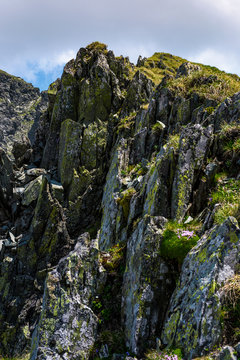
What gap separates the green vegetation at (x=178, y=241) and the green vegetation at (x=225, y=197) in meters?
1.10

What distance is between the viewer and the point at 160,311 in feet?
26.9

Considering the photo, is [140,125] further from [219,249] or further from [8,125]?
[8,125]

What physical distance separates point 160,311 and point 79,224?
2337cm

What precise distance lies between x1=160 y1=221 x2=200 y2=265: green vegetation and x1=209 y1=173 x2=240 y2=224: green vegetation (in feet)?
3.59

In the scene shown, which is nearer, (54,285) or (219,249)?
(219,249)

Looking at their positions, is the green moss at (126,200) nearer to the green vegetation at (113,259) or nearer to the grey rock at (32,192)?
the green vegetation at (113,259)

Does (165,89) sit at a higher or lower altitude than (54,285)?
higher

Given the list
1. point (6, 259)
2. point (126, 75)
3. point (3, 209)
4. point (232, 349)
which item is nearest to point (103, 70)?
point (126, 75)

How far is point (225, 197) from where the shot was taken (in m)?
9.24

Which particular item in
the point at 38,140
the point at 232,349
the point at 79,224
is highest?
the point at 38,140

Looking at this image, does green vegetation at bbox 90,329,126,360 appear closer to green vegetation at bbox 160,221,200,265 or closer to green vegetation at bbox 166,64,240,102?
green vegetation at bbox 160,221,200,265

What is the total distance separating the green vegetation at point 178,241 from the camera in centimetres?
853

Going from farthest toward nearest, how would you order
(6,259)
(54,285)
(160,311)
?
(6,259), (54,285), (160,311)

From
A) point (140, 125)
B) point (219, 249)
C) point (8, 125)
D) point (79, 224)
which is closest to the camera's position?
point (219, 249)
